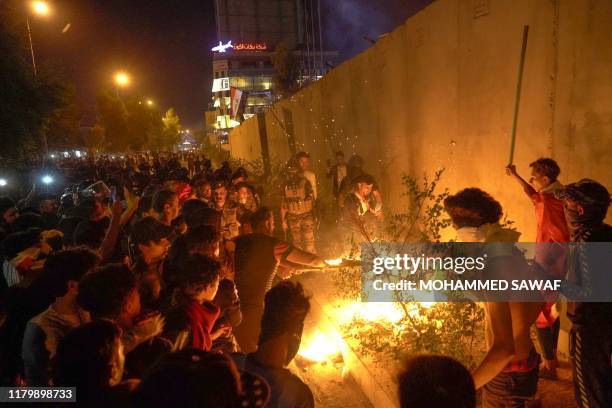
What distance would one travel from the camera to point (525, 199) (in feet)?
15.5

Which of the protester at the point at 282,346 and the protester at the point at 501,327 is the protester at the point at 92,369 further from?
the protester at the point at 501,327

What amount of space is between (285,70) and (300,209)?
34.9 meters

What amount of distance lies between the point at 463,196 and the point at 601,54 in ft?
7.68

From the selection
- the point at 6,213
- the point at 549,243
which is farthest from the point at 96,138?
the point at 549,243

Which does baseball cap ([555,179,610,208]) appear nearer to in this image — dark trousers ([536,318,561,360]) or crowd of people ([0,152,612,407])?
crowd of people ([0,152,612,407])

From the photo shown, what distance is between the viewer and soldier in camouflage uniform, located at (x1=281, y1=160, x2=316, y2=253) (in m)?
7.39

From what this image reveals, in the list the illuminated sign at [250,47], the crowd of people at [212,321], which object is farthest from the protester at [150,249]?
the illuminated sign at [250,47]

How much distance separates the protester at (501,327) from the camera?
7.57ft

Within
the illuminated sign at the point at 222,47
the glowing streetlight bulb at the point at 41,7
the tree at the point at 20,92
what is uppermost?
the illuminated sign at the point at 222,47

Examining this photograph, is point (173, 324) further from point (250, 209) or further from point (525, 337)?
point (250, 209)

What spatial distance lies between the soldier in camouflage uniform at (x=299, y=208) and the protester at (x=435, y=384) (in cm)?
590

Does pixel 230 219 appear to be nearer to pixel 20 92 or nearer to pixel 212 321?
pixel 212 321

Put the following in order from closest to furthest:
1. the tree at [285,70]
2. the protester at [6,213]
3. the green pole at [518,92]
Result: the green pole at [518,92] → the protester at [6,213] → the tree at [285,70]

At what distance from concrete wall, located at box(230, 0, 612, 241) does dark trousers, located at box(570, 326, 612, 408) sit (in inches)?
70.2
